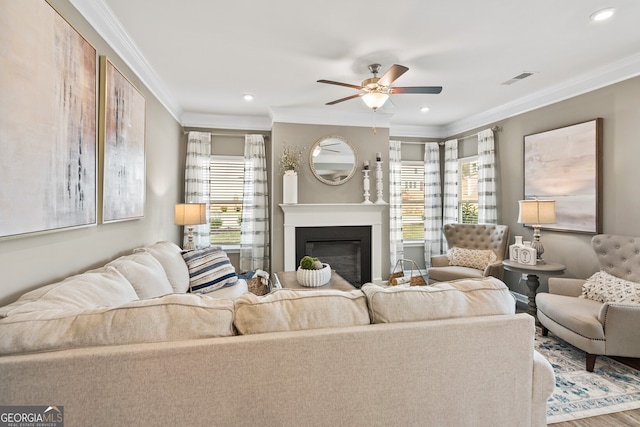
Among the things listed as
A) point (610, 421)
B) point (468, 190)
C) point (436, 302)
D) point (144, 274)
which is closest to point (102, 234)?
point (144, 274)

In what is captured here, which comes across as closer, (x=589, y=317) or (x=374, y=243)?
(x=589, y=317)

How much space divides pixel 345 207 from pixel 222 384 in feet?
12.8

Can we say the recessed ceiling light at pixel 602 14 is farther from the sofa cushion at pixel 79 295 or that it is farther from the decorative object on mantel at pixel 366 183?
the sofa cushion at pixel 79 295

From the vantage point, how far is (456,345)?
1.34 m

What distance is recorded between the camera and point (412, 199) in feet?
19.6

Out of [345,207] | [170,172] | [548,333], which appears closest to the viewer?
[548,333]

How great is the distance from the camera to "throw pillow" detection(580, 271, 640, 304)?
2720 mm

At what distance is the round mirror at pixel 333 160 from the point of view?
16.0 feet

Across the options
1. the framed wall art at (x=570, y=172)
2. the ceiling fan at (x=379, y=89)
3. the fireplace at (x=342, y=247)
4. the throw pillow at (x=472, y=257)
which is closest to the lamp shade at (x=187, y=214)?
the fireplace at (x=342, y=247)

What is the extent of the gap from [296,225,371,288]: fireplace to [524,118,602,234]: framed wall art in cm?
233

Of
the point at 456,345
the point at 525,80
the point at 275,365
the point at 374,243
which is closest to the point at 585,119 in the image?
the point at 525,80

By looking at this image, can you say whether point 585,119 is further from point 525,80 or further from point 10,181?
point 10,181

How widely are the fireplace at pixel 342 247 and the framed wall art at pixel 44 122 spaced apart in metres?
3.06

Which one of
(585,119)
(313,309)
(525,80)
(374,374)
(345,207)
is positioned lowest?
(374,374)
